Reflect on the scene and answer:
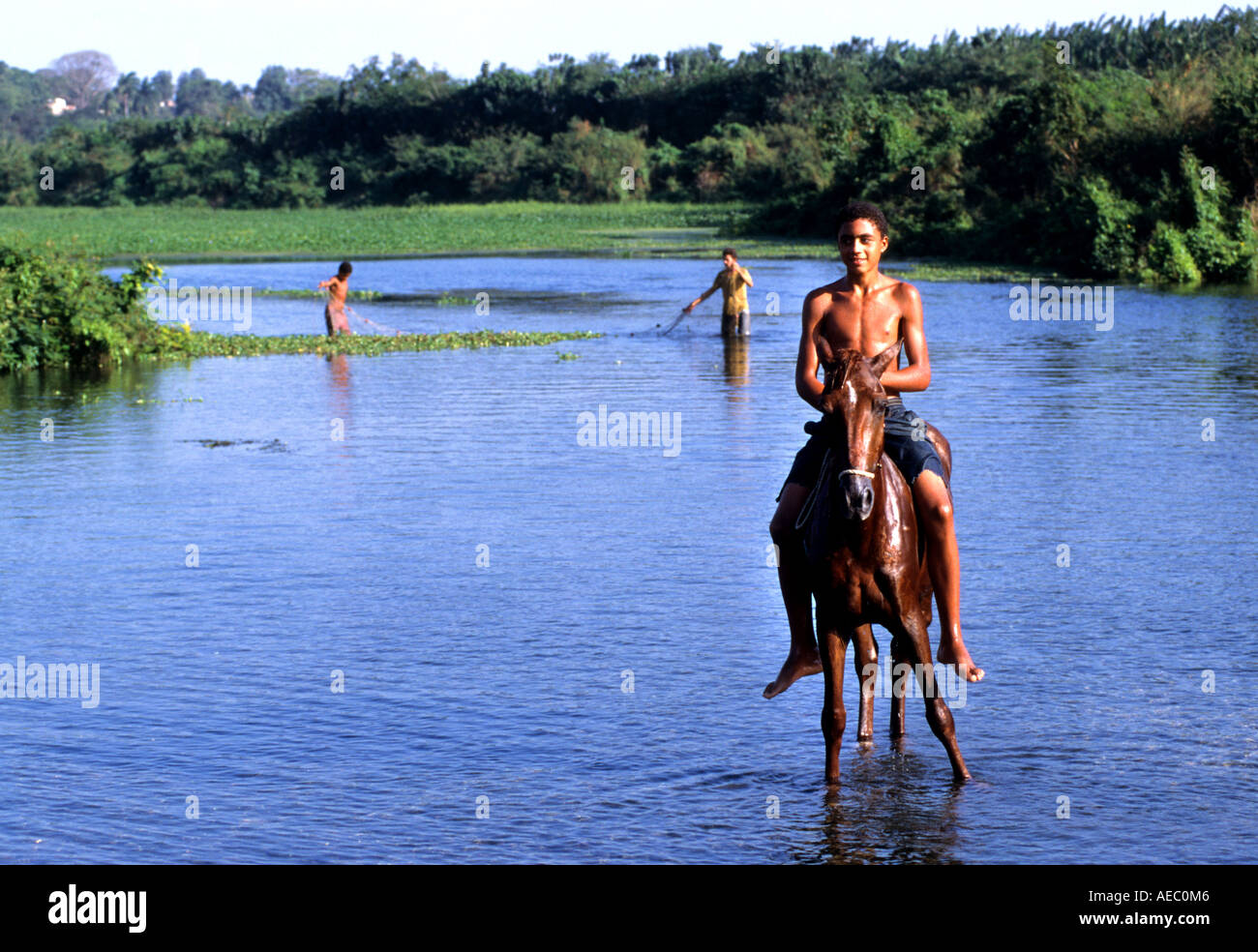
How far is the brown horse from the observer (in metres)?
6.15

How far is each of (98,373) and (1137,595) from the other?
56.8 ft

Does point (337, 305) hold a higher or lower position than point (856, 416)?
higher

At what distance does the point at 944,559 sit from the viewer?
6.69 metres

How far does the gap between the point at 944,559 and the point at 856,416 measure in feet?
2.99

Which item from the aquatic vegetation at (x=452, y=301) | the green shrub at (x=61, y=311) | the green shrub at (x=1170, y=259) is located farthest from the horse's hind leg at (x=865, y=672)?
the green shrub at (x=1170, y=259)

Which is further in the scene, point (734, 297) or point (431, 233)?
point (431, 233)

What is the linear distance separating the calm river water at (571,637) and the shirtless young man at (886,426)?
739 millimetres

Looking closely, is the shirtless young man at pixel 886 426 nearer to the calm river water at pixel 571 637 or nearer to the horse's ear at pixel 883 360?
the horse's ear at pixel 883 360

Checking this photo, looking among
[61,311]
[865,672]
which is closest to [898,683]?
[865,672]

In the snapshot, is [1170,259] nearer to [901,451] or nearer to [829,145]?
[829,145]

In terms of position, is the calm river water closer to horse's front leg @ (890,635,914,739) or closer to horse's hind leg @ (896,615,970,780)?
horse's front leg @ (890,635,914,739)

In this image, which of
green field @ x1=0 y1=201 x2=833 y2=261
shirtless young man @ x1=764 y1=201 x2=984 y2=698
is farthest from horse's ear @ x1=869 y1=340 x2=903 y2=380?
green field @ x1=0 y1=201 x2=833 y2=261
